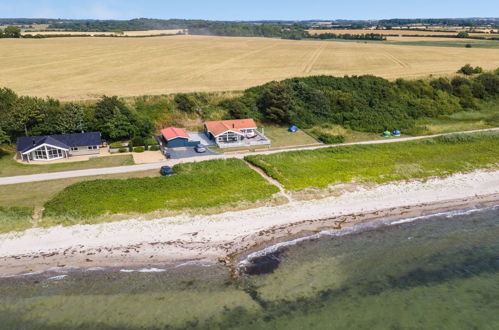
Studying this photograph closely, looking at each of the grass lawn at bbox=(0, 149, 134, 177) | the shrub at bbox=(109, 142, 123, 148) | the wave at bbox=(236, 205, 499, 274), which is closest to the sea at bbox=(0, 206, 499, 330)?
the wave at bbox=(236, 205, 499, 274)

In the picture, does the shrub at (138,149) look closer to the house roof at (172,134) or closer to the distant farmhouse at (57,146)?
the house roof at (172,134)

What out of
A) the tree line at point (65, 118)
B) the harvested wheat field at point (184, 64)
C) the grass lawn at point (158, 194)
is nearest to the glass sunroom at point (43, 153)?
the tree line at point (65, 118)

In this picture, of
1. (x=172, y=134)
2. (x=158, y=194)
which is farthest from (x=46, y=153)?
(x=158, y=194)

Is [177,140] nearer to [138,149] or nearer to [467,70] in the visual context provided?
[138,149]

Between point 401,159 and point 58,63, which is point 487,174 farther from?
point 58,63

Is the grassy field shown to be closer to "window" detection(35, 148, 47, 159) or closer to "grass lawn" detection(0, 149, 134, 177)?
"grass lawn" detection(0, 149, 134, 177)

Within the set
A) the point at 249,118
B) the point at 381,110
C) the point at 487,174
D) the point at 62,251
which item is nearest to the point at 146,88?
the point at 249,118
